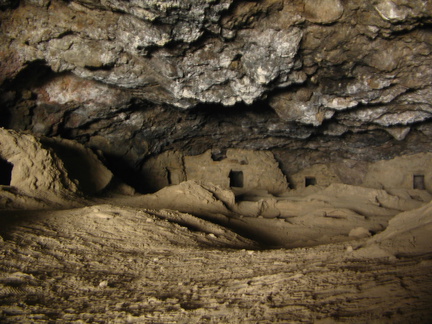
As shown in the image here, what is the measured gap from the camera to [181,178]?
9023 mm

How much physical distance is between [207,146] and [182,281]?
6972mm

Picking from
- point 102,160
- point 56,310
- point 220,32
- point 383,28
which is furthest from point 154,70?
point 56,310

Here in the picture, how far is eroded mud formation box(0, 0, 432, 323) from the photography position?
1949 mm

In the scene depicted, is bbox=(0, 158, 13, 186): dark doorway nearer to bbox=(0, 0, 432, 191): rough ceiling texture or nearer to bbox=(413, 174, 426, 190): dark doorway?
bbox=(0, 0, 432, 191): rough ceiling texture

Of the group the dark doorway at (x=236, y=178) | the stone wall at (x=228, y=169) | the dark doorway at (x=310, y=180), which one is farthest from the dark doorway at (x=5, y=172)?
the dark doorway at (x=310, y=180)

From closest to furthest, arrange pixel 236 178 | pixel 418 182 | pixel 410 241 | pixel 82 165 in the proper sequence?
pixel 410 241
pixel 82 165
pixel 418 182
pixel 236 178

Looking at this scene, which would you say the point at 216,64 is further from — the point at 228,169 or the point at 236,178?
the point at 236,178

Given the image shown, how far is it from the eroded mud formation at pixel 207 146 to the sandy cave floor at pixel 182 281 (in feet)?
0.05

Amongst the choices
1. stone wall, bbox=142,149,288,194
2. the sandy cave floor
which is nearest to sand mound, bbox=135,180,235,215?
the sandy cave floor

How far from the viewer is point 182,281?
7.41 feet

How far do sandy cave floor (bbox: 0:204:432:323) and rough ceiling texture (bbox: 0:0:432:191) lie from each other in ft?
9.35

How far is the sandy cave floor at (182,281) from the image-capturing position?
1688 millimetres

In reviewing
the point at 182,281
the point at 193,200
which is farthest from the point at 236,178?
the point at 182,281

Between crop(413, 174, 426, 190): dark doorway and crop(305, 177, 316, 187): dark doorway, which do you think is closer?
crop(413, 174, 426, 190): dark doorway
